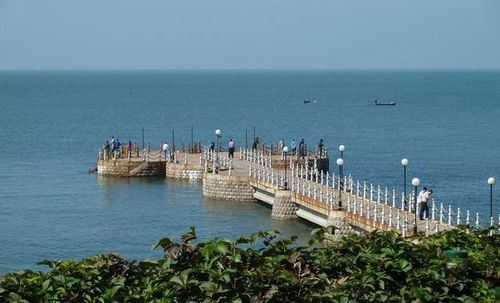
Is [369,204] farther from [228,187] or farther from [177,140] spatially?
[177,140]

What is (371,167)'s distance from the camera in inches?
2896

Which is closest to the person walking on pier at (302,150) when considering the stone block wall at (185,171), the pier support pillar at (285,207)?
the stone block wall at (185,171)

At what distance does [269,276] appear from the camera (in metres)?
19.8

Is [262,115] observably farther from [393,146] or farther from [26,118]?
[393,146]

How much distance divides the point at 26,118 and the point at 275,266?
11412cm

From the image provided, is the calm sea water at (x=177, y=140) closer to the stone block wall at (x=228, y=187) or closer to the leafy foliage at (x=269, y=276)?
the stone block wall at (x=228, y=187)

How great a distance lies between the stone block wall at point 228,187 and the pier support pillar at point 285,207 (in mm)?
5121

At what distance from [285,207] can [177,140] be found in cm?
4968

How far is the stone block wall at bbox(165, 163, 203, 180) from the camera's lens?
60906 mm

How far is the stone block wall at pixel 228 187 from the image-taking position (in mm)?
53969

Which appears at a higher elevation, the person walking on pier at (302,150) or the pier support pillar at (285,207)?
the person walking on pier at (302,150)

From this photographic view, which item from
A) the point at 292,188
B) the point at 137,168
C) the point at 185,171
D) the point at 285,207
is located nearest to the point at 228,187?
the point at 292,188

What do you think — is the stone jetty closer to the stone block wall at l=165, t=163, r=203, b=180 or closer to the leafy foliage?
the stone block wall at l=165, t=163, r=203, b=180

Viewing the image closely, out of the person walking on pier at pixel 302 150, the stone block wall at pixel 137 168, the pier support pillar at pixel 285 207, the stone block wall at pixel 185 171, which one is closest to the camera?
the pier support pillar at pixel 285 207
